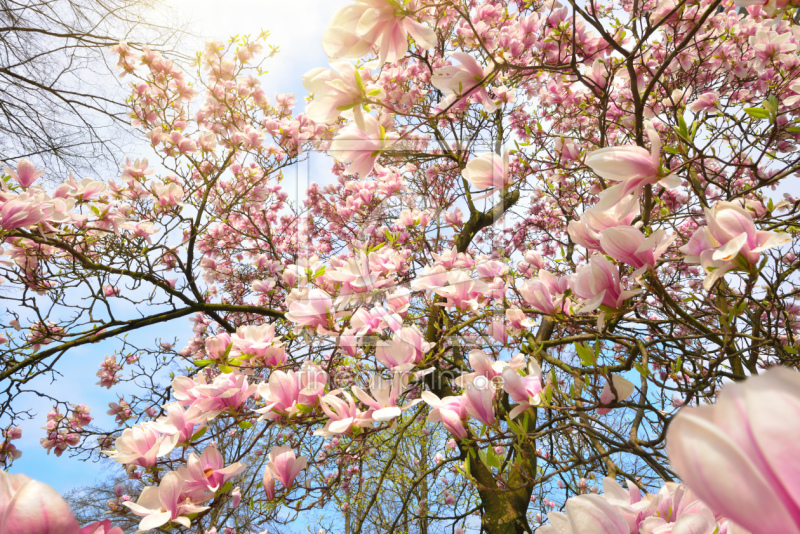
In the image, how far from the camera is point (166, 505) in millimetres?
914

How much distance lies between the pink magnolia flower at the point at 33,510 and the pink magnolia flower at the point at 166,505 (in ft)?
1.75

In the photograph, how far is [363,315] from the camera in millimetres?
1175

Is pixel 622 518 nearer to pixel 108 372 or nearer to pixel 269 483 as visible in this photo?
pixel 269 483

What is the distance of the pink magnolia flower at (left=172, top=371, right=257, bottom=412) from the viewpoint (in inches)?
42.4

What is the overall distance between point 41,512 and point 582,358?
38.0 inches

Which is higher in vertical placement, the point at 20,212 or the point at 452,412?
the point at 20,212

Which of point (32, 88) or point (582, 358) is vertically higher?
point (32, 88)

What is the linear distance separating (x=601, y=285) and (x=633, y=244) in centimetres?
11

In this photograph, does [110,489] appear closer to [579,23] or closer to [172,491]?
[172,491]

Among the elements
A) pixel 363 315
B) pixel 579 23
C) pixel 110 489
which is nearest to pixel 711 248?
pixel 363 315

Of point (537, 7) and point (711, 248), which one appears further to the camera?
point (537, 7)

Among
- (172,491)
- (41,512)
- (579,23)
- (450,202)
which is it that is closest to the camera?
(41,512)

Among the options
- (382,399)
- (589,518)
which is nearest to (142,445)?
(382,399)

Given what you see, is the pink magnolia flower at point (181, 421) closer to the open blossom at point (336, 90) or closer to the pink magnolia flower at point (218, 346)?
the pink magnolia flower at point (218, 346)
